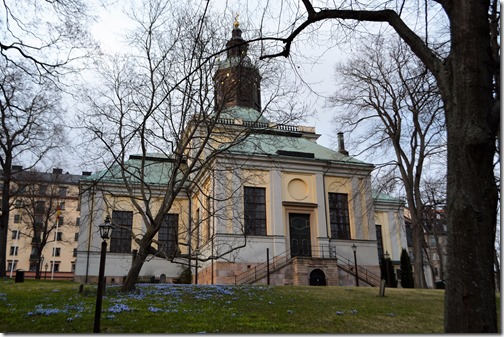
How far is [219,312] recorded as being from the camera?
12.3 m

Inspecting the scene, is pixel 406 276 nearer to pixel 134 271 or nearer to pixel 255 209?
pixel 255 209

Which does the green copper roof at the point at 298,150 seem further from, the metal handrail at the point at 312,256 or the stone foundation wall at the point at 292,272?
the stone foundation wall at the point at 292,272

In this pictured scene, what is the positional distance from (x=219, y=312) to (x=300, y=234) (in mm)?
19135

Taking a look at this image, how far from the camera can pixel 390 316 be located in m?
12.9

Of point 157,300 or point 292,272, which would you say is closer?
point 157,300

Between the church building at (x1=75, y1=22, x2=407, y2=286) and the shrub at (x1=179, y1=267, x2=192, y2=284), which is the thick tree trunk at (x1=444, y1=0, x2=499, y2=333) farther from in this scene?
the shrub at (x1=179, y1=267, x2=192, y2=284)

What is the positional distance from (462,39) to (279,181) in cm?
2613

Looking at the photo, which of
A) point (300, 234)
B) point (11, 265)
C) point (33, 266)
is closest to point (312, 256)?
point (300, 234)

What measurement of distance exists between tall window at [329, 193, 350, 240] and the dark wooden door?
6.71ft

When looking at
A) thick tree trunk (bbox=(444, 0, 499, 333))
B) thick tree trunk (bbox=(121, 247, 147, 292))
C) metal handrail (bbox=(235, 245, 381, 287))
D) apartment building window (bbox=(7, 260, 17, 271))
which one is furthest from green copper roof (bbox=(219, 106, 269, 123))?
apartment building window (bbox=(7, 260, 17, 271))

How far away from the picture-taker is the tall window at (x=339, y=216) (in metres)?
32.1

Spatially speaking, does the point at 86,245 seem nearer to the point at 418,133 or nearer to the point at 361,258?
the point at 361,258

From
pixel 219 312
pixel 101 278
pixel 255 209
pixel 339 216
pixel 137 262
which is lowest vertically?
pixel 219 312

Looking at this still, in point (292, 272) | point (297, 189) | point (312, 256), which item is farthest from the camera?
point (297, 189)
